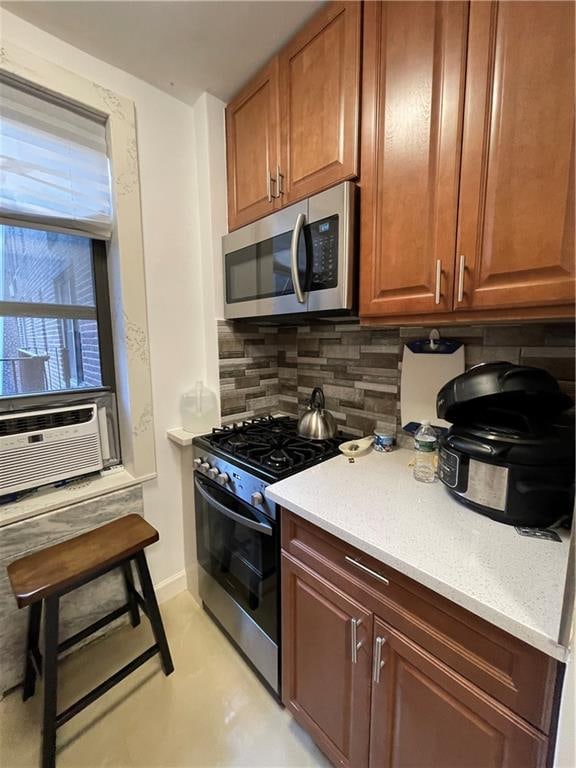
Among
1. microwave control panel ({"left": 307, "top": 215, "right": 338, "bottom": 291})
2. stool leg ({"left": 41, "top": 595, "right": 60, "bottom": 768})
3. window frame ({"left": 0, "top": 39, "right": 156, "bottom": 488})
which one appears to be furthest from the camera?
window frame ({"left": 0, "top": 39, "right": 156, "bottom": 488})

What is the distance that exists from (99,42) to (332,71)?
92 centimetres

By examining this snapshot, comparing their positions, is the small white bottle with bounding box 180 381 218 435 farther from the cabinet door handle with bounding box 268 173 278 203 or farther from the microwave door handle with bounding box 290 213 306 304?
the cabinet door handle with bounding box 268 173 278 203

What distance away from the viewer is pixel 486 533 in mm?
809

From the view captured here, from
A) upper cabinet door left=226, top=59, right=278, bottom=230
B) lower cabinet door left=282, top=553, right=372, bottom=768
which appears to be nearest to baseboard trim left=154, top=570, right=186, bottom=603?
lower cabinet door left=282, top=553, right=372, bottom=768

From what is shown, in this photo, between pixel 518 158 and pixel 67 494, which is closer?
pixel 518 158

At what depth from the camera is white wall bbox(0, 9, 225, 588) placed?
1513mm

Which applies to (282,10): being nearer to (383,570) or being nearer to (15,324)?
(15,324)

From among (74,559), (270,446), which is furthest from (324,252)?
(74,559)

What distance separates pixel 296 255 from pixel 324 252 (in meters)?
0.11

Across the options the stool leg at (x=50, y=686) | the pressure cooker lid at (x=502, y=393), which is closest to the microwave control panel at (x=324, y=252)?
the pressure cooker lid at (x=502, y=393)

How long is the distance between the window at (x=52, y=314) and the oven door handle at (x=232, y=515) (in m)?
0.69

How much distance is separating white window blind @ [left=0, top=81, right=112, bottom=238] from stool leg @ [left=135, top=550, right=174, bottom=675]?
4.51ft

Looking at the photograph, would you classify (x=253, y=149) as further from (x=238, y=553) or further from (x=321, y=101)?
(x=238, y=553)

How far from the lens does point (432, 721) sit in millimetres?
739
